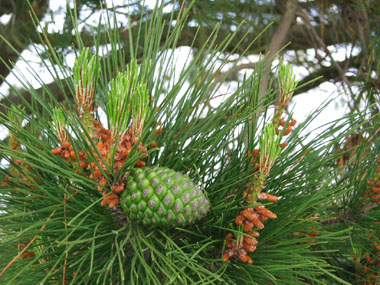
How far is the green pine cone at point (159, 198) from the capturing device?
1.19ft

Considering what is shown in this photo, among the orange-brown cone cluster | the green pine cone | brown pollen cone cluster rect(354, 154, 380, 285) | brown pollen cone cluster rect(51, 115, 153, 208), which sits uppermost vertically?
brown pollen cone cluster rect(51, 115, 153, 208)

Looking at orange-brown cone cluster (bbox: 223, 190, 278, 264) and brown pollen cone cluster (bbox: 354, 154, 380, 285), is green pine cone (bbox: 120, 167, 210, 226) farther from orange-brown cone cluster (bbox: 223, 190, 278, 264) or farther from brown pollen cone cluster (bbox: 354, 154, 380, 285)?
brown pollen cone cluster (bbox: 354, 154, 380, 285)

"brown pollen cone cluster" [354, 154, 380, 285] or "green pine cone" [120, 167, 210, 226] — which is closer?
"green pine cone" [120, 167, 210, 226]

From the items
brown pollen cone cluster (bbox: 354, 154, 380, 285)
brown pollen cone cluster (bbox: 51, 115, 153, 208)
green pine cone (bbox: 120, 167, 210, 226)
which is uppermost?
brown pollen cone cluster (bbox: 51, 115, 153, 208)

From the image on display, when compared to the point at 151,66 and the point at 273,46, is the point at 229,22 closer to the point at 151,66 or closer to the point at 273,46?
the point at 273,46

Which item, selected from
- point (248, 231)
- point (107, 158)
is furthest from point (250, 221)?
point (107, 158)

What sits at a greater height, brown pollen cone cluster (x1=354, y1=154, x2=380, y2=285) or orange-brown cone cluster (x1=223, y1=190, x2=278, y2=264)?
orange-brown cone cluster (x1=223, y1=190, x2=278, y2=264)

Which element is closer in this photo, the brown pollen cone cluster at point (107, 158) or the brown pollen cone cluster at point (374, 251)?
the brown pollen cone cluster at point (107, 158)

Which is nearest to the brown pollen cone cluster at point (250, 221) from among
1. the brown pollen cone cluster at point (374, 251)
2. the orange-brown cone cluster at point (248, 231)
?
the orange-brown cone cluster at point (248, 231)

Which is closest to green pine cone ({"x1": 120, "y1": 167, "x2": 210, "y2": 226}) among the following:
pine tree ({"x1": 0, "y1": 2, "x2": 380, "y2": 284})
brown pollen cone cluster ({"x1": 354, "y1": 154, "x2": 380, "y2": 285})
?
pine tree ({"x1": 0, "y1": 2, "x2": 380, "y2": 284})

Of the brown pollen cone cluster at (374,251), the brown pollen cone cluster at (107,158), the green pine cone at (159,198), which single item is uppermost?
the brown pollen cone cluster at (107,158)

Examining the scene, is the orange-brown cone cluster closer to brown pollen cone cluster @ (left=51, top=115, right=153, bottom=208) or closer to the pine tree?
the pine tree

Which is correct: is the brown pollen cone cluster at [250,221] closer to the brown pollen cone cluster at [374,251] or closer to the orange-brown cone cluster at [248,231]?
the orange-brown cone cluster at [248,231]

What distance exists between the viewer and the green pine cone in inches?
14.3
